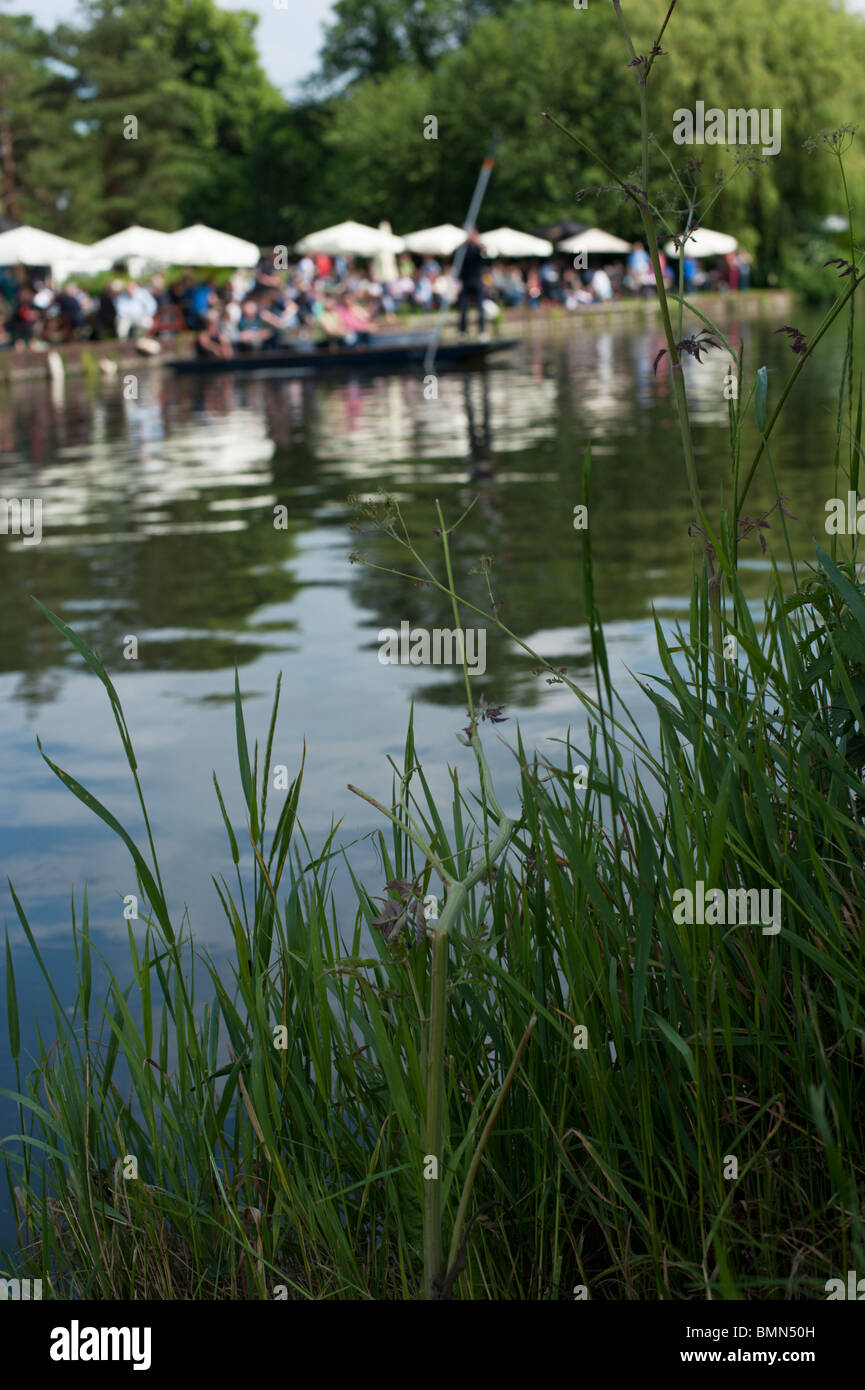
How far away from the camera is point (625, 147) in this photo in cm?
5747

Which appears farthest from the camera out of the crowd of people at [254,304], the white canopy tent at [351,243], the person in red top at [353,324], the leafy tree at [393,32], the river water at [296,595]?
the leafy tree at [393,32]

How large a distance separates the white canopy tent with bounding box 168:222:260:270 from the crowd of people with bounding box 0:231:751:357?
1.39 feet

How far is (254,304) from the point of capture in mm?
35875

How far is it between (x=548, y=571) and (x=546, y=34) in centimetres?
5987

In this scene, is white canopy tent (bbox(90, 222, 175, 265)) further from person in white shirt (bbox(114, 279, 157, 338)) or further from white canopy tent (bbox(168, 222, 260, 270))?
person in white shirt (bbox(114, 279, 157, 338))

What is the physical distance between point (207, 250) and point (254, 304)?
13.9 feet

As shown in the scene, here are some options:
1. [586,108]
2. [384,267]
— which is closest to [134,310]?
[384,267]

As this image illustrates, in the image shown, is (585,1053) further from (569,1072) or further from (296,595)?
(296,595)

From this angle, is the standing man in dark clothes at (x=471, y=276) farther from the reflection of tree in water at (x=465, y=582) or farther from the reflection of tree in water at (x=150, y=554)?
the reflection of tree in water at (x=465, y=582)

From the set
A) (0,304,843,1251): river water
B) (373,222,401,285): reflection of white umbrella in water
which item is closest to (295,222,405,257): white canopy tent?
(373,222,401,285): reflection of white umbrella in water

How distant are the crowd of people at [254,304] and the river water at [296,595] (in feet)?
38.5

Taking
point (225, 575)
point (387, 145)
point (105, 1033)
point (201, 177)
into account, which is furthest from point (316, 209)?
point (105, 1033)

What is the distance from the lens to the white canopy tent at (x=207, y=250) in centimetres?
3919

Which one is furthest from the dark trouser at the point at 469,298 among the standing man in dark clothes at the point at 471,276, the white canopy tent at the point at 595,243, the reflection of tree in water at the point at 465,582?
the white canopy tent at the point at 595,243
